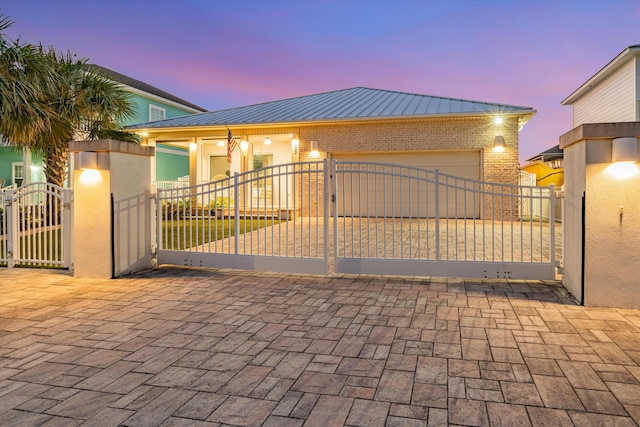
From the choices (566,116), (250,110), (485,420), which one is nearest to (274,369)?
(485,420)

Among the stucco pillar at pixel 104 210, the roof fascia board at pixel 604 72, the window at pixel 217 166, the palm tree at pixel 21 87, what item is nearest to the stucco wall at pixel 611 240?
the stucco pillar at pixel 104 210

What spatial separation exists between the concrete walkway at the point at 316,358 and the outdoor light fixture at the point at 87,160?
1849 millimetres

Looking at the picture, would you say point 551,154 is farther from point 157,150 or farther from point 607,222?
point 607,222

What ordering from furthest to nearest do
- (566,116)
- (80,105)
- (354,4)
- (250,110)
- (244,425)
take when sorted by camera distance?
(566,116) → (250,110) → (354,4) → (80,105) → (244,425)

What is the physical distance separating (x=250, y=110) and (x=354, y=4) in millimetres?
6252

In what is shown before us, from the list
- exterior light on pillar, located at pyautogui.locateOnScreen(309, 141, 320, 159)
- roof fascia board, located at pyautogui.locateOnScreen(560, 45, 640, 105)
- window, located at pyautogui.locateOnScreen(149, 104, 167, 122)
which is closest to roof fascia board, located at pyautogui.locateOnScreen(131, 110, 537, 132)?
exterior light on pillar, located at pyautogui.locateOnScreen(309, 141, 320, 159)

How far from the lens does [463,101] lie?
639 inches

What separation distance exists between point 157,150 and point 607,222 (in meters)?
22.0

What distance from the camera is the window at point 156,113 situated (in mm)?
23719

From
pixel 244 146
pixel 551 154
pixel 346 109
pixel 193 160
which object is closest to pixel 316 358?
pixel 346 109

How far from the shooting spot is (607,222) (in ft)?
15.5

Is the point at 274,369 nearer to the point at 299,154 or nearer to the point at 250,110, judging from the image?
the point at 299,154

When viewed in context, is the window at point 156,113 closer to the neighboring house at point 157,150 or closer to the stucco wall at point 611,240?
the neighboring house at point 157,150

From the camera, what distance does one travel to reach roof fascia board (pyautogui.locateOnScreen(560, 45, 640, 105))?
1315 centimetres
